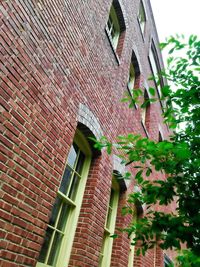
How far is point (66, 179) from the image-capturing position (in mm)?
4355

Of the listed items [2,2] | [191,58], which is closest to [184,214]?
[191,58]

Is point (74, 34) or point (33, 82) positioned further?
point (74, 34)

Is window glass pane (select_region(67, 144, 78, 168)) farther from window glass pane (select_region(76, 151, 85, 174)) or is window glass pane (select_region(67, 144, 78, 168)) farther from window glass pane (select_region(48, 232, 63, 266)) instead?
window glass pane (select_region(48, 232, 63, 266))

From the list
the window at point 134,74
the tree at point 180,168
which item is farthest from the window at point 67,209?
the window at point 134,74

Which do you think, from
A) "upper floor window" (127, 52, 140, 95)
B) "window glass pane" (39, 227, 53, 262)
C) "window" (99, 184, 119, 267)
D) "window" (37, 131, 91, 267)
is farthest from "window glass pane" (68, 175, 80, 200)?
"upper floor window" (127, 52, 140, 95)

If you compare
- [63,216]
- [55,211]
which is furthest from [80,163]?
[55,211]

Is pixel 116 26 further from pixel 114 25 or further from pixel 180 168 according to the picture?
pixel 180 168

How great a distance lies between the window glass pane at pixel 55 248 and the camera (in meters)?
3.80

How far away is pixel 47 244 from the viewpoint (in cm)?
369

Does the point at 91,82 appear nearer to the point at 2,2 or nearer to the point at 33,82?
the point at 33,82

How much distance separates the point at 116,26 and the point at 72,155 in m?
4.59

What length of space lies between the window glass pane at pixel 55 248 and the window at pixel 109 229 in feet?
5.61

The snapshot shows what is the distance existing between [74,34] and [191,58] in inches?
82.0

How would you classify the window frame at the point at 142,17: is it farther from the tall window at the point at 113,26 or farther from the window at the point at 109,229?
the window at the point at 109,229
